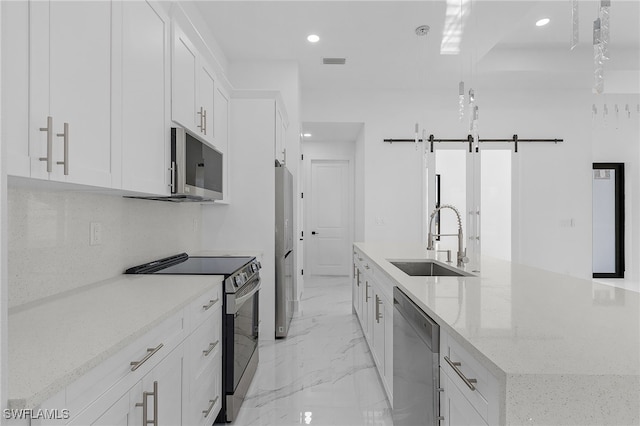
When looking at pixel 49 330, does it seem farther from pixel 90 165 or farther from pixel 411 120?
pixel 411 120

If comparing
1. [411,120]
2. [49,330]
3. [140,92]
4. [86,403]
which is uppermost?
[411,120]

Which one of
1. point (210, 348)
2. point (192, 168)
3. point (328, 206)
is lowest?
point (210, 348)

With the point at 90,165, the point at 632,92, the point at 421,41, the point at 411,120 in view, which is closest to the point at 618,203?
the point at 632,92

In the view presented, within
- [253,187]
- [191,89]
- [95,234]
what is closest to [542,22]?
[253,187]

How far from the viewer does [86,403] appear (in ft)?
2.96

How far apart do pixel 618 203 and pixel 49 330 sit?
865 centimetres

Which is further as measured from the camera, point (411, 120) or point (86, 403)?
point (411, 120)

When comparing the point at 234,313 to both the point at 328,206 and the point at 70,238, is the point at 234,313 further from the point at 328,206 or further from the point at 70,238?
the point at 328,206

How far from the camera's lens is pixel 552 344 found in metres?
0.93

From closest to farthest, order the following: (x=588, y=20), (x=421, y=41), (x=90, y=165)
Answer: (x=90, y=165), (x=588, y=20), (x=421, y=41)

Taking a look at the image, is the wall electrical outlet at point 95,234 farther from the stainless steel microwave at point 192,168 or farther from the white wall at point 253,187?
the white wall at point 253,187

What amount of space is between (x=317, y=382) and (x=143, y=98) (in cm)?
210

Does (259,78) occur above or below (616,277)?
above

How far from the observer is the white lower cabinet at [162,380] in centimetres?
91
